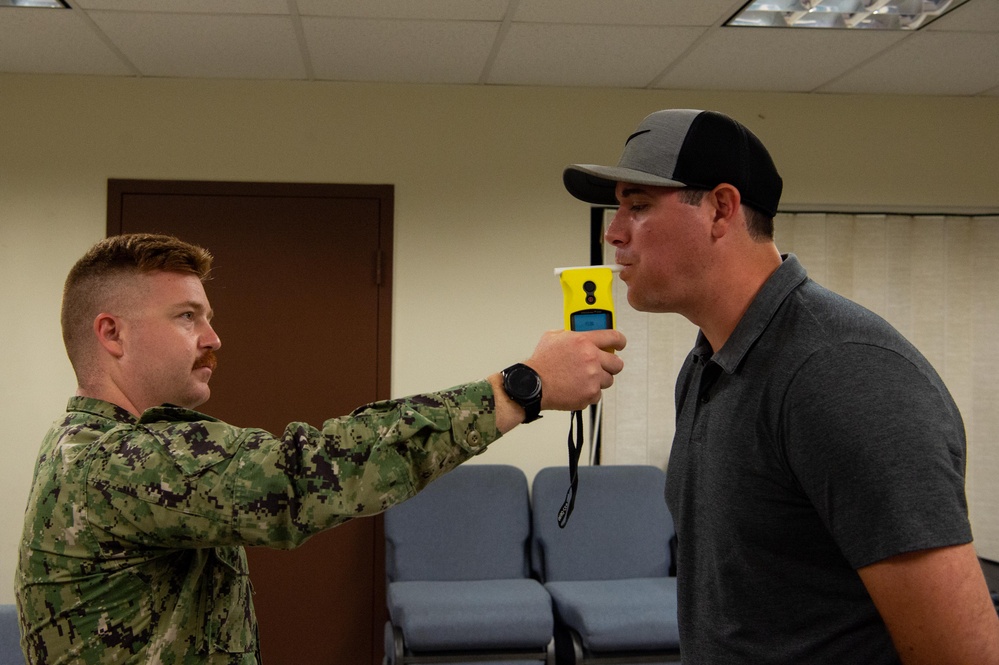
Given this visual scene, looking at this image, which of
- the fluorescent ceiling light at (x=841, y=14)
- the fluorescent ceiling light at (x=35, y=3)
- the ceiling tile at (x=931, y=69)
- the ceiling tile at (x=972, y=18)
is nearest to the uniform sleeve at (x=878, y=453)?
the fluorescent ceiling light at (x=841, y=14)

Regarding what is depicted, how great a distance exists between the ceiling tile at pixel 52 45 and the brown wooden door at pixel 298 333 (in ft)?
1.78

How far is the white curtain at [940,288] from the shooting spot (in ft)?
14.5

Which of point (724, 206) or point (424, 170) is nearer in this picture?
point (724, 206)

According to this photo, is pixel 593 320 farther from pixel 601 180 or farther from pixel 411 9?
pixel 411 9

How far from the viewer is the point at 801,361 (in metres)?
1.20

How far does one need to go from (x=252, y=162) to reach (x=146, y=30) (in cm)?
81

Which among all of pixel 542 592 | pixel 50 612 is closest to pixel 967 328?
pixel 542 592

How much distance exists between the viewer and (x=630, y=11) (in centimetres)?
332

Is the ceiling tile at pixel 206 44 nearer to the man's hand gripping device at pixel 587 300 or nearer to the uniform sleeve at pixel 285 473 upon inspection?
the man's hand gripping device at pixel 587 300

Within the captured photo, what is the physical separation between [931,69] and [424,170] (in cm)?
242

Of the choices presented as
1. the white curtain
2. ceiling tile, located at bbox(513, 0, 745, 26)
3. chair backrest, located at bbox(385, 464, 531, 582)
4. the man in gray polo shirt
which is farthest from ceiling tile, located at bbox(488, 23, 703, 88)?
the man in gray polo shirt

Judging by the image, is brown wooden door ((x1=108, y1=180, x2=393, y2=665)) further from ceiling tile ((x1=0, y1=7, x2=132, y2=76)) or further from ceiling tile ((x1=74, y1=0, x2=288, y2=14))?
Result: ceiling tile ((x1=74, y1=0, x2=288, y2=14))

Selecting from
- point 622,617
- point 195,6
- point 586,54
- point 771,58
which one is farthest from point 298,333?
point 771,58

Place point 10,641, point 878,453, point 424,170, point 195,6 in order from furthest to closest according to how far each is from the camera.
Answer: point 424,170, point 195,6, point 10,641, point 878,453
